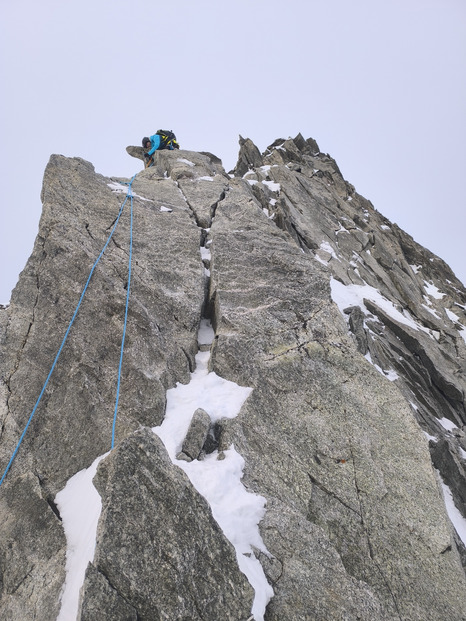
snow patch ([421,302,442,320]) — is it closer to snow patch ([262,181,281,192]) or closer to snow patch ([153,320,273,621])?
snow patch ([262,181,281,192])

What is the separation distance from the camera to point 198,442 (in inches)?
279

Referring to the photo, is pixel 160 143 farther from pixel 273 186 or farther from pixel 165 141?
pixel 273 186

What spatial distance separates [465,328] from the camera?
2808 centimetres

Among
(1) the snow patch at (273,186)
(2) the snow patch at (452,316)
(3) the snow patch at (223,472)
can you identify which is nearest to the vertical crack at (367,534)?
(3) the snow patch at (223,472)

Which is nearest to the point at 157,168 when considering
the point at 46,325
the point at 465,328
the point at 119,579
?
the point at 46,325

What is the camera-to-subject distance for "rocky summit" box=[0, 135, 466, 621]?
16.4ft

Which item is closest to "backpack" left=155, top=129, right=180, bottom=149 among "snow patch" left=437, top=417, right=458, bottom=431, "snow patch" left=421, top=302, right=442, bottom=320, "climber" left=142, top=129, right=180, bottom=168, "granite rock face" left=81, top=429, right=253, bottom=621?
"climber" left=142, top=129, right=180, bottom=168

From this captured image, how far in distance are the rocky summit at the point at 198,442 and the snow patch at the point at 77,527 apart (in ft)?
0.10

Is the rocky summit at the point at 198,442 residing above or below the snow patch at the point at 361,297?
below

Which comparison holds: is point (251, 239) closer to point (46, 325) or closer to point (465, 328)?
point (46, 325)

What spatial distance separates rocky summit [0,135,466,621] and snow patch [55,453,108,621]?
1.2 inches

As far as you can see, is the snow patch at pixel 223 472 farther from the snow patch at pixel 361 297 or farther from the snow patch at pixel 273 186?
the snow patch at pixel 273 186

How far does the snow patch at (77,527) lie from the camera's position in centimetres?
527

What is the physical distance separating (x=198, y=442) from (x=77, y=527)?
226 centimetres
